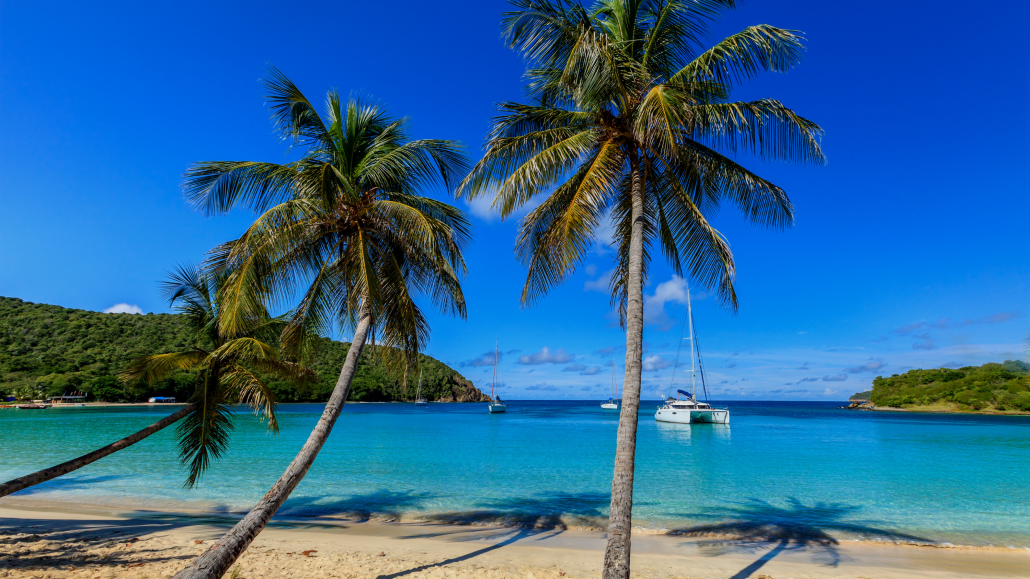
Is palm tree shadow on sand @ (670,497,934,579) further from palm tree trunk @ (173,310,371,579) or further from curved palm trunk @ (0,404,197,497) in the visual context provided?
curved palm trunk @ (0,404,197,497)

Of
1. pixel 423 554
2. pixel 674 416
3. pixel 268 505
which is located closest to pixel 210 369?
pixel 268 505

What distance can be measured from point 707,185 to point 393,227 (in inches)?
197

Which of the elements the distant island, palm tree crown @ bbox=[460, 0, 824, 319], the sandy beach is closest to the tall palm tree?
palm tree crown @ bbox=[460, 0, 824, 319]

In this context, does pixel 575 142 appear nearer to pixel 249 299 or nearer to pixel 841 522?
pixel 249 299

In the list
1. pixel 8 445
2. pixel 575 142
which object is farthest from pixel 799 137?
pixel 8 445

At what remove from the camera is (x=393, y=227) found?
7207mm

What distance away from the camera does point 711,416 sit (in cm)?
4491

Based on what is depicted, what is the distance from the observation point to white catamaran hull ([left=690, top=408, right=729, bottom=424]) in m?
44.5

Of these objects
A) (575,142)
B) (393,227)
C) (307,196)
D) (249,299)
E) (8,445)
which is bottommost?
(8,445)

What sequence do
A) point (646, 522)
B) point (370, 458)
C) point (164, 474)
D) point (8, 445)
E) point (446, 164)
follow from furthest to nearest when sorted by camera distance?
point (8, 445), point (370, 458), point (164, 474), point (646, 522), point (446, 164)

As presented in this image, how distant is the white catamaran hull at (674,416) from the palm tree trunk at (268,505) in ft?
142

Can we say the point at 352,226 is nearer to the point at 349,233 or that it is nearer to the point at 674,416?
Answer: the point at 349,233

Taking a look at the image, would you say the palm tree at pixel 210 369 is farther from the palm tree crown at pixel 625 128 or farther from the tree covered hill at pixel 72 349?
the tree covered hill at pixel 72 349

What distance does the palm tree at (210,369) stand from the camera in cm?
736
